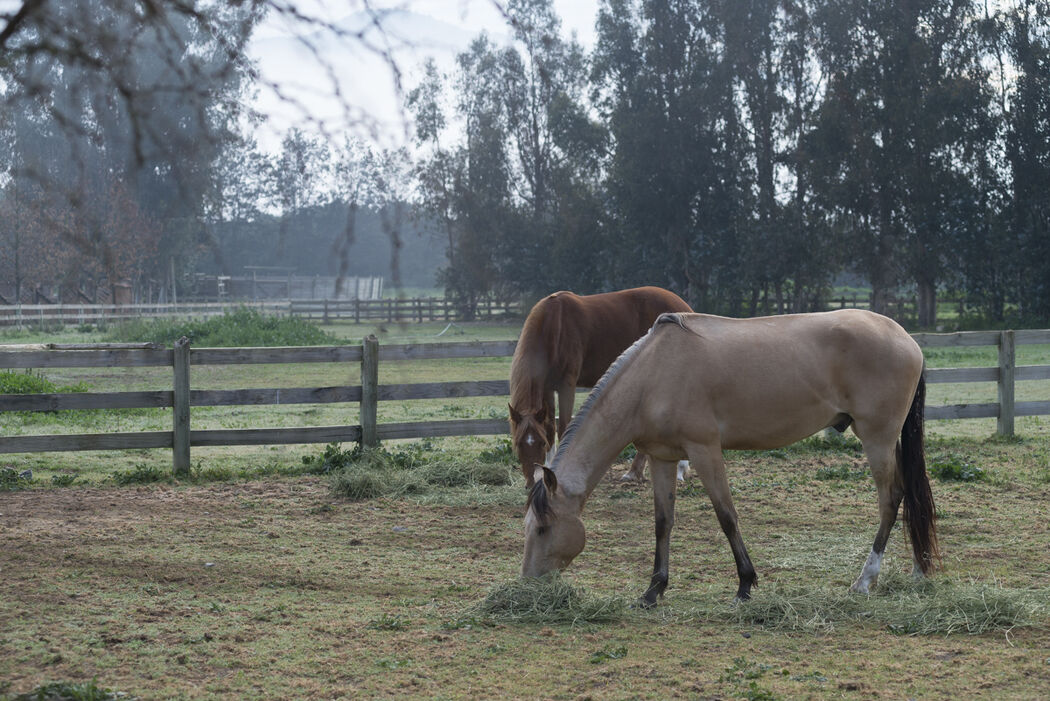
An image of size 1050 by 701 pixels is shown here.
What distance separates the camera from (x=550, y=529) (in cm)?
458

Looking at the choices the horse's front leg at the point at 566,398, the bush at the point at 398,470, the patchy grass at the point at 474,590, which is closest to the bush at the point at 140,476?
the patchy grass at the point at 474,590

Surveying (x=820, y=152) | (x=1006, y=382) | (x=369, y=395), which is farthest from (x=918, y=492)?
(x=820, y=152)

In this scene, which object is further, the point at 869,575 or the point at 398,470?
the point at 398,470

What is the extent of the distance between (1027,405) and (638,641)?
7.59m

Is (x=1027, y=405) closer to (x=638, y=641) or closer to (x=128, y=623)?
(x=638, y=641)

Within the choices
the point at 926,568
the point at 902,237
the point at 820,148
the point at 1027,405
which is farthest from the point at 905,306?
the point at 926,568

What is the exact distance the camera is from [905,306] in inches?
1217

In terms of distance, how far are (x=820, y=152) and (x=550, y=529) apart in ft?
85.2

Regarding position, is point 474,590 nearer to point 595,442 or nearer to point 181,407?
point 595,442

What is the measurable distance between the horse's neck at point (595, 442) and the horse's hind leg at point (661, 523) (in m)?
0.27

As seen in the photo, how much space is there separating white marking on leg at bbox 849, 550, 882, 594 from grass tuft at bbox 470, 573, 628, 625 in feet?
4.21

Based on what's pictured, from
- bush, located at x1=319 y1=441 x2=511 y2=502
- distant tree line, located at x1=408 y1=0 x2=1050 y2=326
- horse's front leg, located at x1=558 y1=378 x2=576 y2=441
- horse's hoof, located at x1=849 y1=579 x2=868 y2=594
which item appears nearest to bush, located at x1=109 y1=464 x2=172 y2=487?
bush, located at x1=319 y1=441 x2=511 y2=502

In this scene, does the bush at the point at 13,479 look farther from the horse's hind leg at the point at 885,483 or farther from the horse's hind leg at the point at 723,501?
the horse's hind leg at the point at 885,483

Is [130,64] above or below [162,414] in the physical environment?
above
